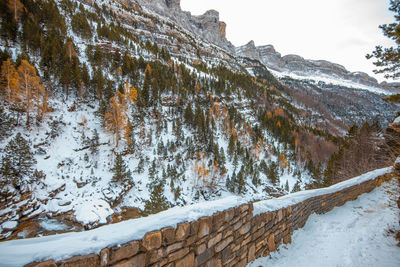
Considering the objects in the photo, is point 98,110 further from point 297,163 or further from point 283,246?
point 297,163

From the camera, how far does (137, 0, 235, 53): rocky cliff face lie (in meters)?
144

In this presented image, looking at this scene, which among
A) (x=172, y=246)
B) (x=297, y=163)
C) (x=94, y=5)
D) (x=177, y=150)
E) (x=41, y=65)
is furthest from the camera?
(x=94, y=5)

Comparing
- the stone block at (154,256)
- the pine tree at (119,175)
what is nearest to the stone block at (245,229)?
the stone block at (154,256)

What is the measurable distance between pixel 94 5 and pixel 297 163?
108m

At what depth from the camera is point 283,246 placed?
15.6 ft

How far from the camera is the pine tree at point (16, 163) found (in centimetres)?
1667

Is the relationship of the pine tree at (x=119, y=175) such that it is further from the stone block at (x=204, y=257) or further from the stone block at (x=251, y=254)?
the stone block at (x=204, y=257)

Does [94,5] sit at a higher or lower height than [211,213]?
higher

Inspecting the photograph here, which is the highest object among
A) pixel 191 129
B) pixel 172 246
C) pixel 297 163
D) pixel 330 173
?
pixel 172 246

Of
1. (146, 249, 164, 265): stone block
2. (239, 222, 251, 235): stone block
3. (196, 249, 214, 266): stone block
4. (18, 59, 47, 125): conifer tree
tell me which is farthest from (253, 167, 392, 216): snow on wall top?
(18, 59, 47, 125): conifer tree

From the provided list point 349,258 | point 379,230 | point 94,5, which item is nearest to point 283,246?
point 349,258

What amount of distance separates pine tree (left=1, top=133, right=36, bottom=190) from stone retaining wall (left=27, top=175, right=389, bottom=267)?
2402cm

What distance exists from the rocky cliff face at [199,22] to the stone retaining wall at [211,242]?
561 feet

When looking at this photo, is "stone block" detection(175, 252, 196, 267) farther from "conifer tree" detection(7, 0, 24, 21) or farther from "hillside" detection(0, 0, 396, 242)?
"conifer tree" detection(7, 0, 24, 21)
